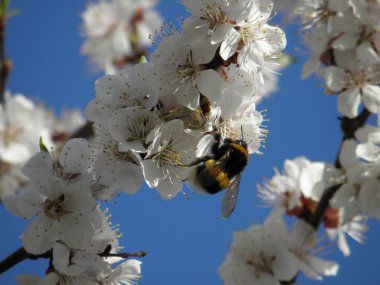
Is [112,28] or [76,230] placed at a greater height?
[112,28]

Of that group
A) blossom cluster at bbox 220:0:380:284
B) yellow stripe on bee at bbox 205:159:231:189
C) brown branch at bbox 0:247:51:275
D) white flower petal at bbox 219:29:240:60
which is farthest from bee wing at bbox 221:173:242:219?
brown branch at bbox 0:247:51:275

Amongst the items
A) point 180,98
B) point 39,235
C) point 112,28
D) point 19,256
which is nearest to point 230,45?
point 180,98

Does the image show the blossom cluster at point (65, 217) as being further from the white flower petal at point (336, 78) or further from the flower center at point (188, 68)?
the white flower petal at point (336, 78)

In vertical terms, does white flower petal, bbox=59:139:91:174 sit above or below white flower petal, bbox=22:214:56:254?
above

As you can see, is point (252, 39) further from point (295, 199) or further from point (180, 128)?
point (295, 199)

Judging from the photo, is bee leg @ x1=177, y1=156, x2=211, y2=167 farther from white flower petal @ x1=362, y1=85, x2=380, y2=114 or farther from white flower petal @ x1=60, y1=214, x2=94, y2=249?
white flower petal @ x1=362, y1=85, x2=380, y2=114

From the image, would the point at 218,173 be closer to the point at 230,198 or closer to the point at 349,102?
the point at 230,198

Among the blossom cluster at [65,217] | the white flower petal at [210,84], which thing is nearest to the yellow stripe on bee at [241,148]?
the white flower petal at [210,84]

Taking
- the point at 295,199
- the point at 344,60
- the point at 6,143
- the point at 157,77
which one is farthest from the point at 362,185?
the point at 6,143
